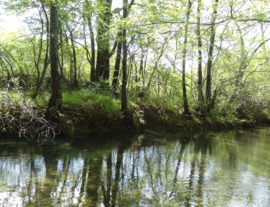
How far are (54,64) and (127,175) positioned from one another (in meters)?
5.67

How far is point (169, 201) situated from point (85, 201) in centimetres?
169

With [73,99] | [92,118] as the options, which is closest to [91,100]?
[92,118]

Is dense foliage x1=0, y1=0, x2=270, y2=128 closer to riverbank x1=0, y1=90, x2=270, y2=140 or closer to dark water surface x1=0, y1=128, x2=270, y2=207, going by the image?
riverbank x1=0, y1=90, x2=270, y2=140

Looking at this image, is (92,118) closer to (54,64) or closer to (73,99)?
(73,99)

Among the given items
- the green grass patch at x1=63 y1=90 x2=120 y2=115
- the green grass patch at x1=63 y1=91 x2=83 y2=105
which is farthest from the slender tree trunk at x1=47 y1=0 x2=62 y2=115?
A: the green grass patch at x1=63 y1=90 x2=120 y2=115

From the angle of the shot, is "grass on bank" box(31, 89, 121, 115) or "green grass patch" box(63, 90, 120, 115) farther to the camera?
"green grass patch" box(63, 90, 120, 115)

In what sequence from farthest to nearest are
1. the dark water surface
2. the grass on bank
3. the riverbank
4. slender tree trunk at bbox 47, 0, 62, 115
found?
the grass on bank
slender tree trunk at bbox 47, 0, 62, 115
the riverbank
the dark water surface

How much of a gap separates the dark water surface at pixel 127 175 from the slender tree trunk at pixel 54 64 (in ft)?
5.64

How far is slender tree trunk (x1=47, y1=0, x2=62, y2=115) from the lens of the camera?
9.05 m

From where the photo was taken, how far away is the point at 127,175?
235 inches

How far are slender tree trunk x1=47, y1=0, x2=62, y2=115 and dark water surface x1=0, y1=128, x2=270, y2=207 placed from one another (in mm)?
1720

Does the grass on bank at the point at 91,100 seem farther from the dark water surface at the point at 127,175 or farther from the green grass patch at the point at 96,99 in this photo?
the dark water surface at the point at 127,175

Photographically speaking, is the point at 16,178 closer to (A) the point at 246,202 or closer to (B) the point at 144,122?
(A) the point at 246,202

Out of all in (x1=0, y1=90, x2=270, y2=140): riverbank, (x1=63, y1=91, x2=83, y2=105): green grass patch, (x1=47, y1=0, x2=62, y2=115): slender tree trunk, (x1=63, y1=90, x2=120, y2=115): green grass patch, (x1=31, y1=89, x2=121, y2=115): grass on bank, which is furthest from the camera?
(x1=63, y1=90, x2=120, y2=115): green grass patch
